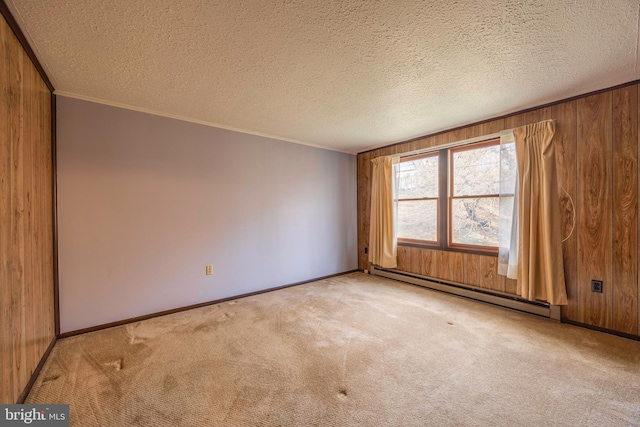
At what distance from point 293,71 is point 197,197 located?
6.14ft

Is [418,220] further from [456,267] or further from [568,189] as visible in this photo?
[568,189]

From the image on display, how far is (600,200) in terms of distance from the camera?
2344 millimetres

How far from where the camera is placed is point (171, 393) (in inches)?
62.2

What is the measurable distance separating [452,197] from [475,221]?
0.44 meters

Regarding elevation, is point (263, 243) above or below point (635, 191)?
below

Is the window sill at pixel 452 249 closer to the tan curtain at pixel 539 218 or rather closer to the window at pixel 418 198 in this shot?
the window at pixel 418 198

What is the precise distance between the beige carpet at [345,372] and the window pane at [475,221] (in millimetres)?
899

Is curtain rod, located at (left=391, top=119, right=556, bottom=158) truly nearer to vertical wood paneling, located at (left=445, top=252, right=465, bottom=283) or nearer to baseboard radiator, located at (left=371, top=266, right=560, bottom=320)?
vertical wood paneling, located at (left=445, top=252, right=465, bottom=283)

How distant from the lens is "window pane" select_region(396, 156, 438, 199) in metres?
3.76

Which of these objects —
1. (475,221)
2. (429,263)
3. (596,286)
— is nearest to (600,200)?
(596,286)

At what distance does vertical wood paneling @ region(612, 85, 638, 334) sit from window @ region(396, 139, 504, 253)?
0.93 meters

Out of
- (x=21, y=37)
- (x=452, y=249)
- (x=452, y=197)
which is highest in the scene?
(x=21, y=37)

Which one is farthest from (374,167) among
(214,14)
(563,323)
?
(214,14)

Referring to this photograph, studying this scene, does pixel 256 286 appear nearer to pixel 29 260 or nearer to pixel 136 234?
pixel 136 234
